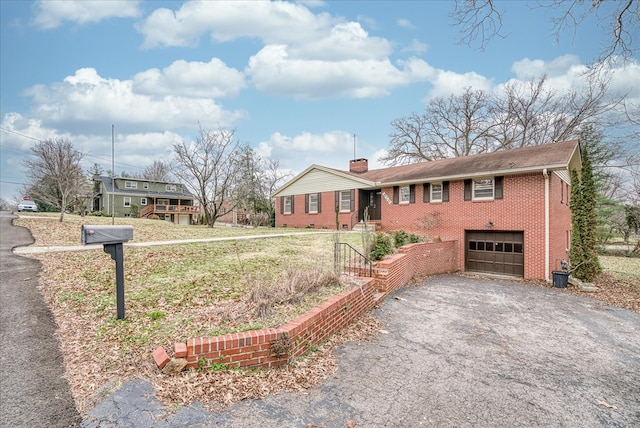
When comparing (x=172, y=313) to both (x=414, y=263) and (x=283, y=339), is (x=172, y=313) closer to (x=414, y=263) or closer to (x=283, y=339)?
(x=283, y=339)

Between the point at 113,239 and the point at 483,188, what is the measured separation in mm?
14425

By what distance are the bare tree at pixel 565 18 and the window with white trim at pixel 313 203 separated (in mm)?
18343

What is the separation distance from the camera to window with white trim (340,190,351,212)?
21.2 m

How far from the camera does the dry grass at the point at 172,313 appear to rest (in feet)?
10.7

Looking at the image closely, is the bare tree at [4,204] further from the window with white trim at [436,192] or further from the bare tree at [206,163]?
the window with white trim at [436,192]

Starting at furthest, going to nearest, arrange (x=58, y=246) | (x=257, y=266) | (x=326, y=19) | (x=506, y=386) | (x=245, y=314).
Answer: (x=58, y=246) → (x=326, y=19) → (x=257, y=266) → (x=245, y=314) → (x=506, y=386)

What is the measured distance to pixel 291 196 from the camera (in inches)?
1009

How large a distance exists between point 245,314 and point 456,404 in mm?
2827

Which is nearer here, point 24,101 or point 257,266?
point 257,266

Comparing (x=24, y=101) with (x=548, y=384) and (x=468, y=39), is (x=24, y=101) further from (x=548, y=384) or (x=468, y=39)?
(x=548, y=384)

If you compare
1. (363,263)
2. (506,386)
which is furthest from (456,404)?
(363,263)

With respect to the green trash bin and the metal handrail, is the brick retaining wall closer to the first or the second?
the metal handrail

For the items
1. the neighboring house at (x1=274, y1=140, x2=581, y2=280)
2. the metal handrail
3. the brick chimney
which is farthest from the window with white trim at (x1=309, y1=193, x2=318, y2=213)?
the metal handrail

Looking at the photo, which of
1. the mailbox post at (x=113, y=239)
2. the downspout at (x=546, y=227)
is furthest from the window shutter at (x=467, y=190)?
the mailbox post at (x=113, y=239)
